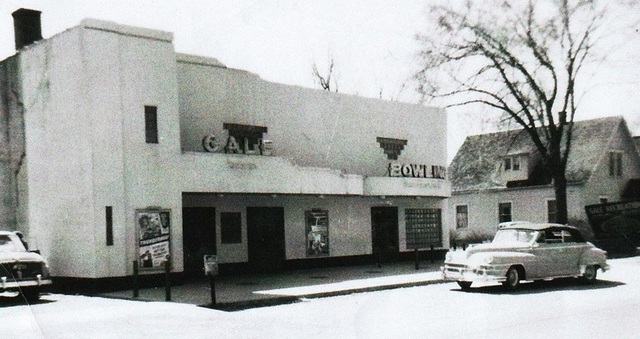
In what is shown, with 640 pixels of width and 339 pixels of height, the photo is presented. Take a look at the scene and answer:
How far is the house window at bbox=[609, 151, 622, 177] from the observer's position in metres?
37.9

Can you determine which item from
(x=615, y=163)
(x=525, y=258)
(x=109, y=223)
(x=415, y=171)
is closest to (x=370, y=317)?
(x=525, y=258)

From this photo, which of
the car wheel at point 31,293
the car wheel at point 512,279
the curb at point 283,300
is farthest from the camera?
the car wheel at point 512,279

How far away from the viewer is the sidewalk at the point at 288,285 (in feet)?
47.4

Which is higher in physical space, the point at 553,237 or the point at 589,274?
the point at 553,237

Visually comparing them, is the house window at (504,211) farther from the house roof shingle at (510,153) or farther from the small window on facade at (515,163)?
the small window on facade at (515,163)

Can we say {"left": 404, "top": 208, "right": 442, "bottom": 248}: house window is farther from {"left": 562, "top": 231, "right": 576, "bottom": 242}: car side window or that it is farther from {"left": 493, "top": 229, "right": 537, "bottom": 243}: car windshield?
{"left": 562, "top": 231, "right": 576, "bottom": 242}: car side window

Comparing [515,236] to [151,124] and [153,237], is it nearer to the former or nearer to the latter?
[153,237]

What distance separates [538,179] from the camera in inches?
1515

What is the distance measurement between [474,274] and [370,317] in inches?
175

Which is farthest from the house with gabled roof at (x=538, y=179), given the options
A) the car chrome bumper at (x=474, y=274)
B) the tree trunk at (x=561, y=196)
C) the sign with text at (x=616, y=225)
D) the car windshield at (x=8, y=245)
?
the car windshield at (x=8, y=245)

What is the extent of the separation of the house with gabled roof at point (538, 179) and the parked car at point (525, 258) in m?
18.3

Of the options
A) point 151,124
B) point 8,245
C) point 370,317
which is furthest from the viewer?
point 151,124

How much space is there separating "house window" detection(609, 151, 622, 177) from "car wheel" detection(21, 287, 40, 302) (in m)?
32.6

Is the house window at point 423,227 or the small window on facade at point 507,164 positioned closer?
the house window at point 423,227
